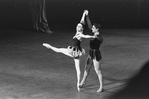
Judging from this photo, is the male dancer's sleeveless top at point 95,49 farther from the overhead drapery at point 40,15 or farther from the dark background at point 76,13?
the dark background at point 76,13

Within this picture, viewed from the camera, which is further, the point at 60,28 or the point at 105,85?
the point at 60,28

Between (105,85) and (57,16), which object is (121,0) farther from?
(105,85)

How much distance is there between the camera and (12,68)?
12.1 meters

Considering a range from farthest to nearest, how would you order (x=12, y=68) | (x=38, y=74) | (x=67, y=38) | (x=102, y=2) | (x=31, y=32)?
(x=102, y=2) → (x=31, y=32) → (x=67, y=38) → (x=12, y=68) → (x=38, y=74)

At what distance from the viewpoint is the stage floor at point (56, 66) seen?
9617 mm

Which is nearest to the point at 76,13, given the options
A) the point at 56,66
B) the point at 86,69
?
the point at 56,66

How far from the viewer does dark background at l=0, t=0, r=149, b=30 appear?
2336 centimetres

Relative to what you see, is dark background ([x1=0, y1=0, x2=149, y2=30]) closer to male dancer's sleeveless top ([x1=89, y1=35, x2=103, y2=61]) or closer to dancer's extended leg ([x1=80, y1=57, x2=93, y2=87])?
dancer's extended leg ([x1=80, y1=57, x2=93, y2=87])

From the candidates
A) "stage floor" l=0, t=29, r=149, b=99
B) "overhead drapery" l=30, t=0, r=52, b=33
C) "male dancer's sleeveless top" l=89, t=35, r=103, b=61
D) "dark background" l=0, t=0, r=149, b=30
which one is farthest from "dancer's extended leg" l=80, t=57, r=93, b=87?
"dark background" l=0, t=0, r=149, b=30

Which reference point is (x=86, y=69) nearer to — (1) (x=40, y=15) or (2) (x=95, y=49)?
(2) (x=95, y=49)

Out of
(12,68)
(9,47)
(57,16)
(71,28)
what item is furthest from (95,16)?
(12,68)

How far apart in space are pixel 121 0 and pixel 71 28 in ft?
55.0

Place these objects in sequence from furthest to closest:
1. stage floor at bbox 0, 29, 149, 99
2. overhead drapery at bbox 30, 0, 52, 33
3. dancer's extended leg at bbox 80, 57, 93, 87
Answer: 1. overhead drapery at bbox 30, 0, 52, 33
2. dancer's extended leg at bbox 80, 57, 93, 87
3. stage floor at bbox 0, 29, 149, 99

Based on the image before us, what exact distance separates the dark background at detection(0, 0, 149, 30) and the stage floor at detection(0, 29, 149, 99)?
161 inches
